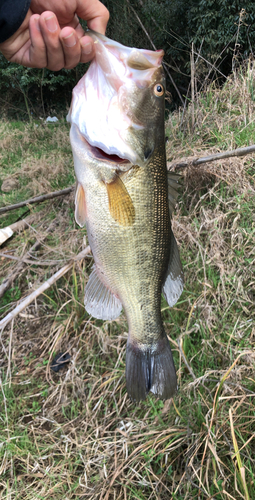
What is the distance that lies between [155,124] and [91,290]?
2.41 feet

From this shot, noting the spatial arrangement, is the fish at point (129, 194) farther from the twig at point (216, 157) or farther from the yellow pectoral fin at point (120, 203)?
the twig at point (216, 157)

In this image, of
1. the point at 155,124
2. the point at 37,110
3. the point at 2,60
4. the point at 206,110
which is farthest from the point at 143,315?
the point at 2,60

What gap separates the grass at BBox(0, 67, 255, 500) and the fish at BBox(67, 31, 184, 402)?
56cm

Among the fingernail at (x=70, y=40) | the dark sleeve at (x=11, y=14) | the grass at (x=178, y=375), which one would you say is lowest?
the grass at (x=178, y=375)

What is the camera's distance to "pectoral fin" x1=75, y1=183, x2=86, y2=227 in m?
1.21

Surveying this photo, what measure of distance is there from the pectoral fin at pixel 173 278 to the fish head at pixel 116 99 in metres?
0.48

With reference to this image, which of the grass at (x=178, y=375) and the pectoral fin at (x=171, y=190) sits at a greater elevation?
the pectoral fin at (x=171, y=190)

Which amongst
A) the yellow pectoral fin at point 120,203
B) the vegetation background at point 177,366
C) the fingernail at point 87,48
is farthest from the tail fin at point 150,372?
the fingernail at point 87,48

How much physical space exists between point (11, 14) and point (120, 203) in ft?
2.68

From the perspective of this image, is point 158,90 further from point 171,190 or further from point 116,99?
point 171,190

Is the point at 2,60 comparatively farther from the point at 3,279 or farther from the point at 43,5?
the point at 43,5

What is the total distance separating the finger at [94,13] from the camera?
1.23m

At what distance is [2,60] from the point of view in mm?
13445

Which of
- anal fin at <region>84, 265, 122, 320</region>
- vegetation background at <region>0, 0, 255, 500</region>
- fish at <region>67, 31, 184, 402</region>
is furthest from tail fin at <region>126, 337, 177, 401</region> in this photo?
vegetation background at <region>0, 0, 255, 500</region>
